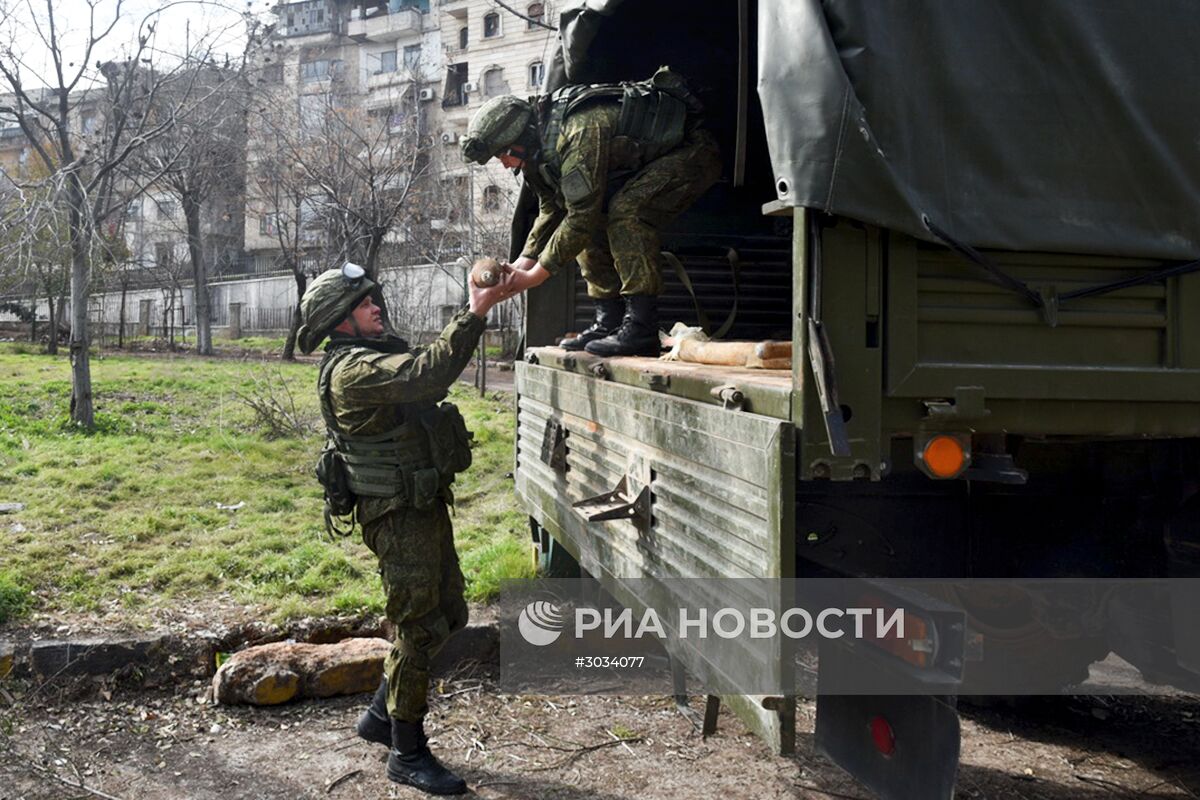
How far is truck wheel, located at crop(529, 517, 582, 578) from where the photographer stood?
18.0ft

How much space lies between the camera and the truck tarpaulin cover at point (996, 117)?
7.54ft

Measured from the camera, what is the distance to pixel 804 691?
13.6ft

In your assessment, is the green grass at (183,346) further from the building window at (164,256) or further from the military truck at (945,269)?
the military truck at (945,269)

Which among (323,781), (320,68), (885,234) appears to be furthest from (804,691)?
(320,68)

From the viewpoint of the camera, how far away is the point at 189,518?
6934 millimetres

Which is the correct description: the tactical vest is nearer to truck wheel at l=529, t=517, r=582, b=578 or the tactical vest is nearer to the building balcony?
truck wheel at l=529, t=517, r=582, b=578

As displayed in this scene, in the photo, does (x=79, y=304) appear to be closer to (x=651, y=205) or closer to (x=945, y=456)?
(x=651, y=205)

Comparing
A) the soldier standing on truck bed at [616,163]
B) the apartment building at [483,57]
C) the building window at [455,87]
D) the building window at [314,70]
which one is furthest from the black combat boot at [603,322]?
the building window at [455,87]

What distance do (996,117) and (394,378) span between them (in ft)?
7.02

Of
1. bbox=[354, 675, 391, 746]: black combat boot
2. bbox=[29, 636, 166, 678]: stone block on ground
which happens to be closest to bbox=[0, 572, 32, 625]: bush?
bbox=[29, 636, 166, 678]: stone block on ground

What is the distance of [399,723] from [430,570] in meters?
0.57

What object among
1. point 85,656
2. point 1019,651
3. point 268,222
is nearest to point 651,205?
point 1019,651

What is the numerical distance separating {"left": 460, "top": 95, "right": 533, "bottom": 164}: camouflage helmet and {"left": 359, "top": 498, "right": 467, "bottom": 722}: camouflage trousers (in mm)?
1484

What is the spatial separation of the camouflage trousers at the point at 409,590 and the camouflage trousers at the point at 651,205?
51.6 inches
